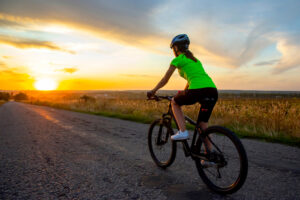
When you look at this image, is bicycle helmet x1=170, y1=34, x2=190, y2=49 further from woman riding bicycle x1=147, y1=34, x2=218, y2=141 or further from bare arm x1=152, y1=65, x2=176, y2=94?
bare arm x1=152, y1=65, x2=176, y2=94

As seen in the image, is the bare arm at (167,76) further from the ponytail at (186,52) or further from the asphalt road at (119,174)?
the asphalt road at (119,174)

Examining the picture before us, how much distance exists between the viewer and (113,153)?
17.3ft

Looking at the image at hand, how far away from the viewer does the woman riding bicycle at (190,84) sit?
3248 millimetres

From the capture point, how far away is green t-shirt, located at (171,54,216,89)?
128 inches

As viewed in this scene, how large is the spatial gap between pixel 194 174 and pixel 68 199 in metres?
2.04

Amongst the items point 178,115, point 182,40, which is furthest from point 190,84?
point 182,40

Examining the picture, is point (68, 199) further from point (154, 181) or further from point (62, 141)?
point (62, 141)

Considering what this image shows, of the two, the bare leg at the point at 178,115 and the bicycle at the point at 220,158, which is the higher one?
the bare leg at the point at 178,115

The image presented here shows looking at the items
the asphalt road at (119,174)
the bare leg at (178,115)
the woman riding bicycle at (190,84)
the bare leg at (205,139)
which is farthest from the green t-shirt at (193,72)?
the asphalt road at (119,174)

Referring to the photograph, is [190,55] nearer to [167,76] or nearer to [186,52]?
[186,52]

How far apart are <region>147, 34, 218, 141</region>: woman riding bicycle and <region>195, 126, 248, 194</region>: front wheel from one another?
1.01 ft

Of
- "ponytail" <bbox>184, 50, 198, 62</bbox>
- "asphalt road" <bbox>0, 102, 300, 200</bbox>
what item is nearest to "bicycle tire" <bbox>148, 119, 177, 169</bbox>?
"asphalt road" <bbox>0, 102, 300, 200</bbox>

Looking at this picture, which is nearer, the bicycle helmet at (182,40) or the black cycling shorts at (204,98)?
the black cycling shorts at (204,98)

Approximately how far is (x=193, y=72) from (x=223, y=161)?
1.35 meters
